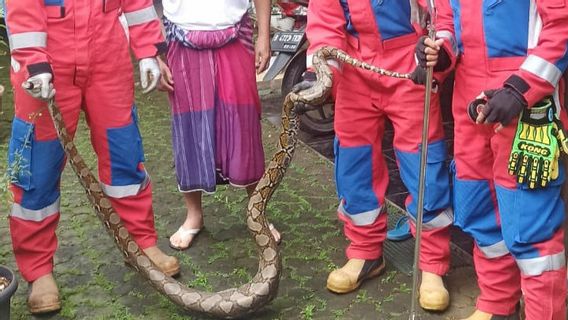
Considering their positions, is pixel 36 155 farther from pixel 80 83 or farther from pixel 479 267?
pixel 479 267

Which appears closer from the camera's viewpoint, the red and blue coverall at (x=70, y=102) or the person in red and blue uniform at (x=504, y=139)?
the person in red and blue uniform at (x=504, y=139)

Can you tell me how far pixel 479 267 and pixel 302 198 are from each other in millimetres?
1937

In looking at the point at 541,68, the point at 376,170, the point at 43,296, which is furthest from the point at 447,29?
the point at 43,296

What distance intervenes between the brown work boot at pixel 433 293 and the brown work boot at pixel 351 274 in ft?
0.99

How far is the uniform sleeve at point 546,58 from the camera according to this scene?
283 cm

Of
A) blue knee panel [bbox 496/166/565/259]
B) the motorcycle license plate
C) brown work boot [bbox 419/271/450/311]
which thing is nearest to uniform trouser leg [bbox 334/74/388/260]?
brown work boot [bbox 419/271/450/311]

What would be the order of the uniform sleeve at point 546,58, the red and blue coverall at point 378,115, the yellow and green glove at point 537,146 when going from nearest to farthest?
the uniform sleeve at point 546,58 < the yellow and green glove at point 537,146 < the red and blue coverall at point 378,115

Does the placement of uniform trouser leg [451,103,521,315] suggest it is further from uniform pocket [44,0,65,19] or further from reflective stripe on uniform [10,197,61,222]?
reflective stripe on uniform [10,197,61,222]

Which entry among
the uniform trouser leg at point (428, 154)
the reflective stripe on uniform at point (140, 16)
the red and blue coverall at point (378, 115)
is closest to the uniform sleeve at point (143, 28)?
the reflective stripe on uniform at point (140, 16)

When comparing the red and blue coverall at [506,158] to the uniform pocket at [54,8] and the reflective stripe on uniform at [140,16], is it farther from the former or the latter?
the uniform pocket at [54,8]

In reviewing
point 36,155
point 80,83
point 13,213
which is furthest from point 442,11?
point 13,213

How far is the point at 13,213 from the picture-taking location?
3764 mm

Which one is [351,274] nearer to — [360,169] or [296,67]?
[360,169]

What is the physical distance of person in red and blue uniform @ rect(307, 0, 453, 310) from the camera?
357 centimetres
